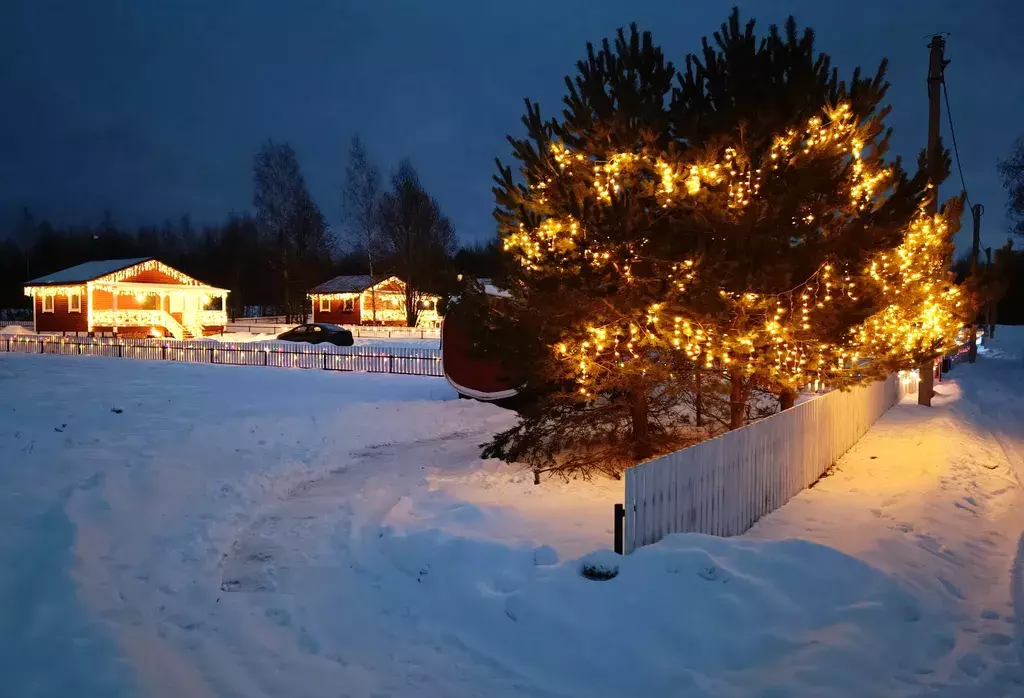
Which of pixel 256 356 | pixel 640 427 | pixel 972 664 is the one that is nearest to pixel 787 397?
pixel 640 427

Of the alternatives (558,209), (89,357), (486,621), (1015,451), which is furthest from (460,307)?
(89,357)

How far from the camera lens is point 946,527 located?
7863mm

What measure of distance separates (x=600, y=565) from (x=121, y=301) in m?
46.2

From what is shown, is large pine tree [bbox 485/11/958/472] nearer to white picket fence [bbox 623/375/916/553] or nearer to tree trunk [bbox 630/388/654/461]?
tree trunk [bbox 630/388/654/461]

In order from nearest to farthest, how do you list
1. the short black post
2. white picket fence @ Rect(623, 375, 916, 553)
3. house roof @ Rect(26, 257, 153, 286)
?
the short black post
white picket fence @ Rect(623, 375, 916, 553)
house roof @ Rect(26, 257, 153, 286)

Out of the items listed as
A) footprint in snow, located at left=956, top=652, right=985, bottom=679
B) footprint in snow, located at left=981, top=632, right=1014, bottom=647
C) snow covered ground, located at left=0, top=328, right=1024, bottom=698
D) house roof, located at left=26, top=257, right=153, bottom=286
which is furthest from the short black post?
house roof, located at left=26, top=257, right=153, bottom=286

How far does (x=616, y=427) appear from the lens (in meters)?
11.7

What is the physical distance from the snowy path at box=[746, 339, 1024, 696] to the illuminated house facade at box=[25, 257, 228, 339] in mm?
42485

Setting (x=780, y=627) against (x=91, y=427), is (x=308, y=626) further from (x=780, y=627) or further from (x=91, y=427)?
(x=91, y=427)

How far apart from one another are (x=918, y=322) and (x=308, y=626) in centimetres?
1108

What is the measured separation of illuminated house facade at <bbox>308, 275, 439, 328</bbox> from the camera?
5691 centimetres

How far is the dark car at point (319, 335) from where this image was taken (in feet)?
125

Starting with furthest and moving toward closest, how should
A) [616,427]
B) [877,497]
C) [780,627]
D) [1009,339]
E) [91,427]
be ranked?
[1009,339] < [91,427] < [616,427] < [877,497] < [780,627]

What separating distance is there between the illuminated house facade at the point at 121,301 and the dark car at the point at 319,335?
400 inches
